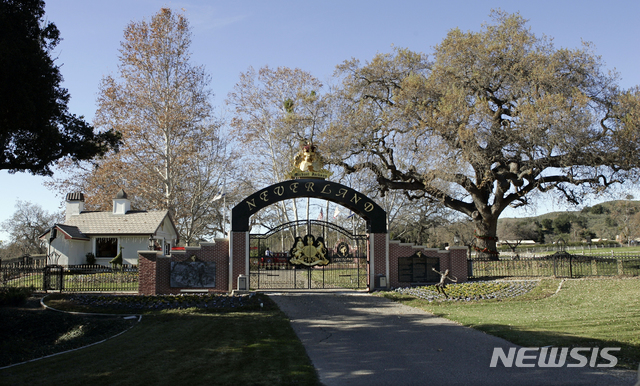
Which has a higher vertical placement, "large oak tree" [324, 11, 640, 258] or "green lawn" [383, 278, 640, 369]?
"large oak tree" [324, 11, 640, 258]

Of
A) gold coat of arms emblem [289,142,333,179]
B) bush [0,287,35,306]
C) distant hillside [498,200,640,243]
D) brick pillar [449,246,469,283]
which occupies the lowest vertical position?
bush [0,287,35,306]

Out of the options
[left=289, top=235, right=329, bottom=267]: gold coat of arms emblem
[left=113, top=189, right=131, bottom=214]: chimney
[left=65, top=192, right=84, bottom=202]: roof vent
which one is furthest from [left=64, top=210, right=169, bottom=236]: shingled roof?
[left=289, top=235, right=329, bottom=267]: gold coat of arms emblem

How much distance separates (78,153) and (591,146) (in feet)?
74.9

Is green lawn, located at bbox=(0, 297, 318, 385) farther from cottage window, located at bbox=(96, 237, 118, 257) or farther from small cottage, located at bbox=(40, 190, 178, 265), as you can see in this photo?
cottage window, located at bbox=(96, 237, 118, 257)

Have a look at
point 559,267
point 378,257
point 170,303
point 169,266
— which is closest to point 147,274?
point 169,266

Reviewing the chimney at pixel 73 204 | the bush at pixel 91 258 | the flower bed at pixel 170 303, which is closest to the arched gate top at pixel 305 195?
the flower bed at pixel 170 303

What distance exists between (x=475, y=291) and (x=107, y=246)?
89.0 ft

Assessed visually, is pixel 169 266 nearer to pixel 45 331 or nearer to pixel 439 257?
pixel 45 331

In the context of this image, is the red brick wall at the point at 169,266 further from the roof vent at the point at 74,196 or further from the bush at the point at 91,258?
the roof vent at the point at 74,196

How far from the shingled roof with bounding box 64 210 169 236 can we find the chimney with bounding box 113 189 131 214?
1.23 ft

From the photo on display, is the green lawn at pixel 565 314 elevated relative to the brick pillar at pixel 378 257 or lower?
lower

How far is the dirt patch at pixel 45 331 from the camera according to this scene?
1008 cm

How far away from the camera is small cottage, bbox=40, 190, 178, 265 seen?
31.4 metres

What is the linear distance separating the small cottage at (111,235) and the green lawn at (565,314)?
68.7ft
